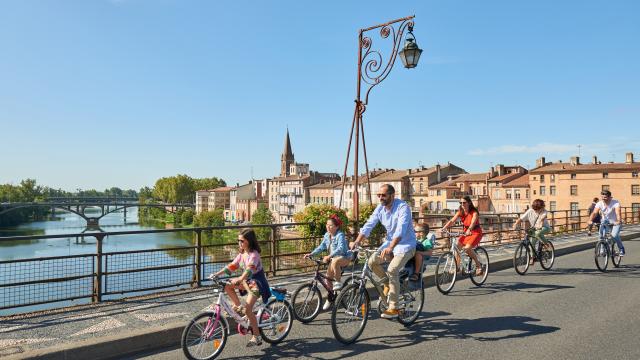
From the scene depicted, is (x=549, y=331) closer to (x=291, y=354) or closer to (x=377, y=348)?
(x=377, y=348)

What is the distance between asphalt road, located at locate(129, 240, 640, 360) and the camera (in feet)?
16.5

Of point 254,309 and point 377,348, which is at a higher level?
point 254,309

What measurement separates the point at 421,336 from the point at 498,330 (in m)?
1.02

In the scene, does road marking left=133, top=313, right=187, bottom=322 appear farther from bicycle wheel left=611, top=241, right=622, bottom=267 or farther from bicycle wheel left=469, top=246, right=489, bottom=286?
bicycle wheel left=611, top=241, right=622, bottom=267

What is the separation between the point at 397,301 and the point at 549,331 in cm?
189

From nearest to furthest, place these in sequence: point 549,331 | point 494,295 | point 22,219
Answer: point 549,331 < point 494,295 < point 22,219

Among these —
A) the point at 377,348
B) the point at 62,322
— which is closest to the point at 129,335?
the point at 62,322

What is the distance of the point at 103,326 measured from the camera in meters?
5.61

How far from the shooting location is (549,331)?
5742 mm

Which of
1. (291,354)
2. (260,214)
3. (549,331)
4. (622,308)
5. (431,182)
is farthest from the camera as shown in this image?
(260,214)

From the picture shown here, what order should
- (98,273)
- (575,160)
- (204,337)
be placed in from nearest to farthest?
(204,337) < (98,273) < (575,160)

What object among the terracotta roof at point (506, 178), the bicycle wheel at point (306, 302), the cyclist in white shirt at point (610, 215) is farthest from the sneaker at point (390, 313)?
the terracotta roof at point (506, 178)

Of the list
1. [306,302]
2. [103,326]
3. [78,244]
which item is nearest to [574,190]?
[78,244]

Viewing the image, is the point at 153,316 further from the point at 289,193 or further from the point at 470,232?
the point at 289,193
